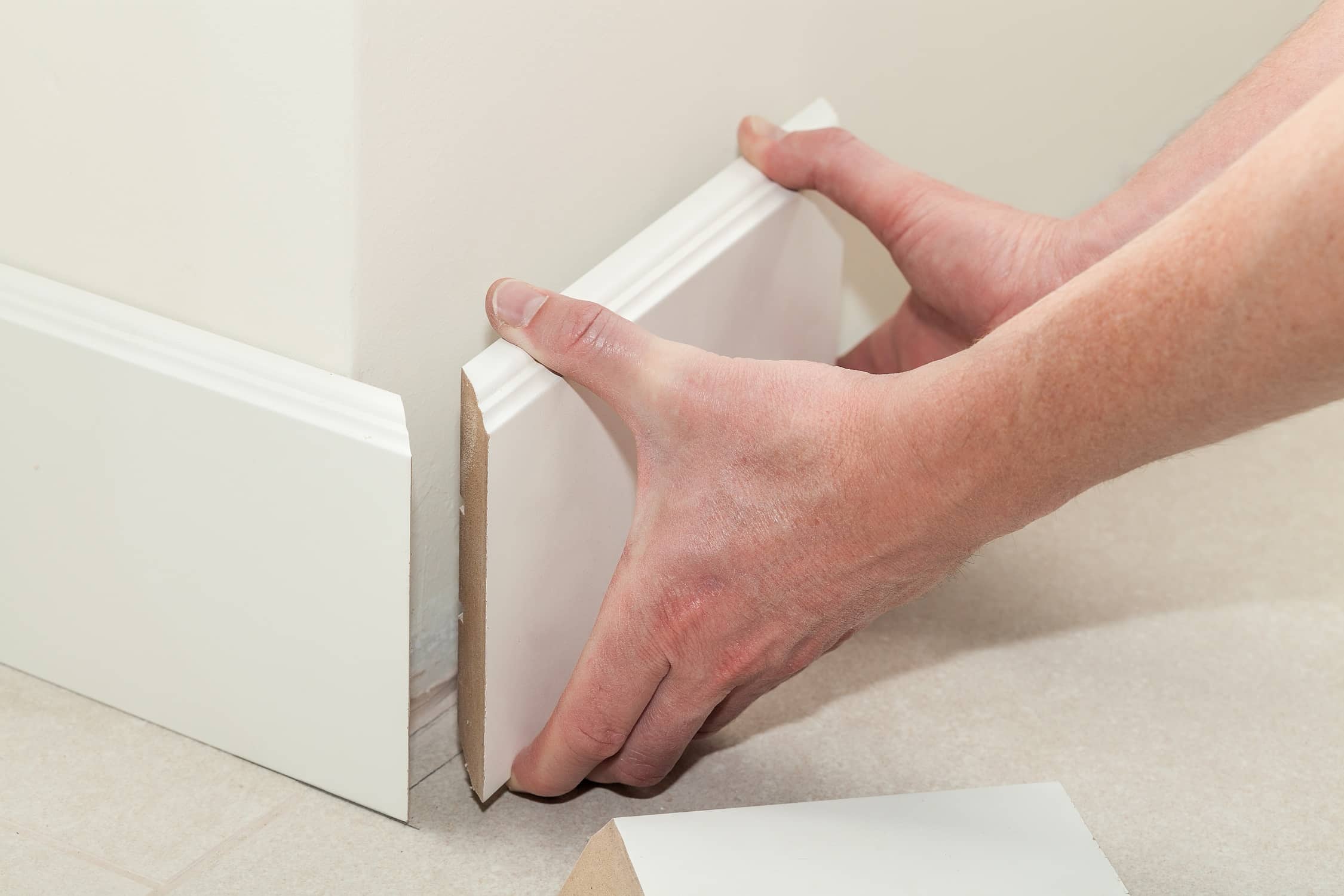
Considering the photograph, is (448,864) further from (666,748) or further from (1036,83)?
(1036,83)

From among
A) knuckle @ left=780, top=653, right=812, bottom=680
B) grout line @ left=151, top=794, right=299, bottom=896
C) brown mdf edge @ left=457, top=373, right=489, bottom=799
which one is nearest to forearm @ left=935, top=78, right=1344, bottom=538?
knuckle @ left=780, top=653, right=812, bottom=680

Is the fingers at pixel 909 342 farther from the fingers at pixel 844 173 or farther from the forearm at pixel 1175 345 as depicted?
the forearm at pixel 1175 345

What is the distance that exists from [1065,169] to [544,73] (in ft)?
2.80

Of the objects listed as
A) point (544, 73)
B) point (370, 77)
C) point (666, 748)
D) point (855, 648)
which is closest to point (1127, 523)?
point (855, 648)

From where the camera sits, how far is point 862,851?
2.69ft

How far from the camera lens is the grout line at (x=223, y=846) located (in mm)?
844

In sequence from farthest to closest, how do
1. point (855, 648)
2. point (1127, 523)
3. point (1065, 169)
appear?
point (1065, 169) → point (1127, 523) → point (855, 648)

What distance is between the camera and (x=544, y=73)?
2.91 feet

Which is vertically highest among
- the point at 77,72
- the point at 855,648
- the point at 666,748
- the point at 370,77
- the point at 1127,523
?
the point at 77,72

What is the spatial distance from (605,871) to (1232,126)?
76cm

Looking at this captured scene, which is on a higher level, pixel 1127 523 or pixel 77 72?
pixel 77 72

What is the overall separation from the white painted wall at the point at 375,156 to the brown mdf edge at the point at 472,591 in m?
0.06

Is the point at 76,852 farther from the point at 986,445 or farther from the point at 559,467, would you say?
the point at 986,445

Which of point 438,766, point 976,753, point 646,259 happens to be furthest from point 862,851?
point 646,259
